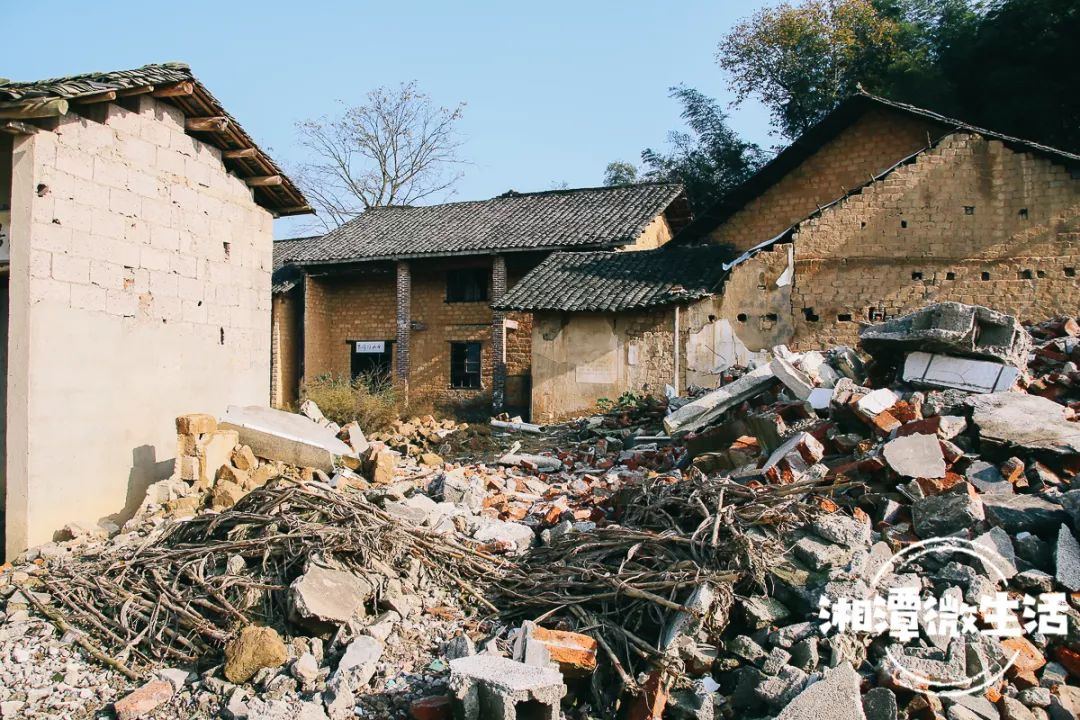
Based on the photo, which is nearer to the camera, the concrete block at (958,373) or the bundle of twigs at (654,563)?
the bundle of twigs at (654,563)

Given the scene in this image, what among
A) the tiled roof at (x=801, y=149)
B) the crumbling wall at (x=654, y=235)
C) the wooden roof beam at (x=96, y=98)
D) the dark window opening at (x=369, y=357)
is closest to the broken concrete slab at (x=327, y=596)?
the wooden roof beam at (x=96, y=98)

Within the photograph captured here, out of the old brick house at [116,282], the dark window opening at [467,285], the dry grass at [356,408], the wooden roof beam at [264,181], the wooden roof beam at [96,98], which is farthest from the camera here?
the dark window opening at [467,285]

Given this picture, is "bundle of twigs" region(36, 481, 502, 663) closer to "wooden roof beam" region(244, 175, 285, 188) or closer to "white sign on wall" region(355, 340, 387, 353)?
"wooden roof beam" region(244, 175, 285, 188)

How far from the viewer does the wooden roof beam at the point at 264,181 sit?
32.1ft

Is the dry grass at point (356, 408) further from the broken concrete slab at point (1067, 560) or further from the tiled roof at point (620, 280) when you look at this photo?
the broken concrete slab at point (1067, 560)

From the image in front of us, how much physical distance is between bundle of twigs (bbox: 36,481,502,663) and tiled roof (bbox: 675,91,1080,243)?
472 inches

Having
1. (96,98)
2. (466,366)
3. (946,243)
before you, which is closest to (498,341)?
(466,366)

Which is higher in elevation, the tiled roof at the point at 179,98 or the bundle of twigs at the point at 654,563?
the tiled roof at the point at 179,98

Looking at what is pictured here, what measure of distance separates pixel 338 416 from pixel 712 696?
11.2 meters

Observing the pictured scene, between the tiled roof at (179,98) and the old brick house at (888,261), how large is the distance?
5.99 metres

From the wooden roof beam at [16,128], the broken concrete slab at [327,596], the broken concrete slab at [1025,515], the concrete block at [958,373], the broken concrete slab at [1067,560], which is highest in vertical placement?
the wooden roof beam at [16,128]

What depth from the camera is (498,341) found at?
18812mm

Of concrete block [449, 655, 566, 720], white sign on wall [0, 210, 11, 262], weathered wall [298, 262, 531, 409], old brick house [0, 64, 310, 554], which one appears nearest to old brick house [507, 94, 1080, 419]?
weathered wall [298, 262, 531, 409]

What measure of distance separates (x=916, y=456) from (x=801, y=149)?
11247mm
